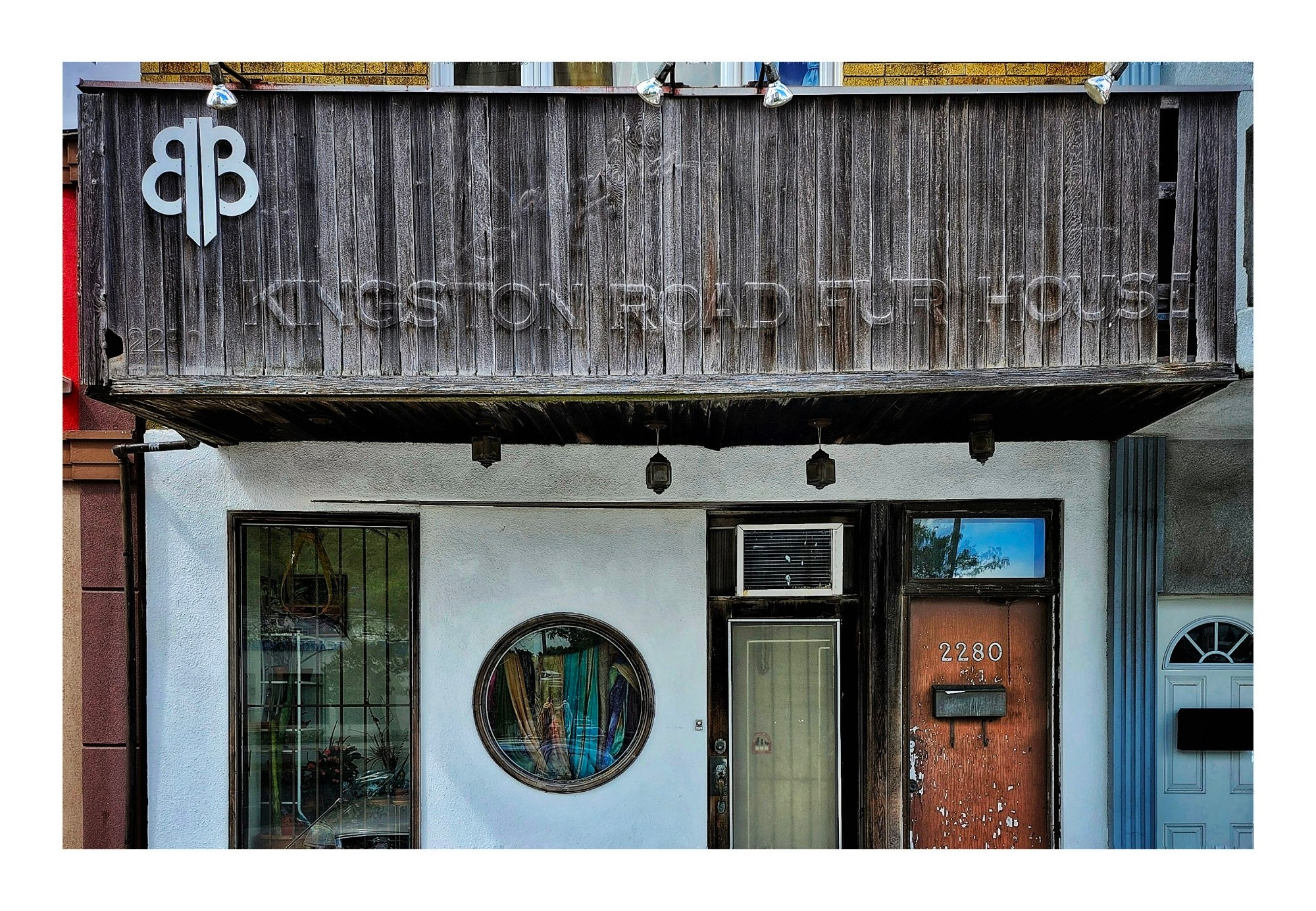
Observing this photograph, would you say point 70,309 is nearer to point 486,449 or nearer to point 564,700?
point 486,449

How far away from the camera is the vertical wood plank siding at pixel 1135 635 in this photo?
4375 mm

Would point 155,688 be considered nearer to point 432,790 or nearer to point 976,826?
point 432,790

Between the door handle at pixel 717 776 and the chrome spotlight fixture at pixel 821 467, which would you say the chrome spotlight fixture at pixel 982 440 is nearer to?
the chrome spotlight fixture at pixel 821 467

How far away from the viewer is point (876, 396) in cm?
356

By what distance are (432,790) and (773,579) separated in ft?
8.54

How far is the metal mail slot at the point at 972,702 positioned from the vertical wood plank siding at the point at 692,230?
7.49 feet

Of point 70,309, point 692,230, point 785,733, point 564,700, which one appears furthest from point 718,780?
point 70,309

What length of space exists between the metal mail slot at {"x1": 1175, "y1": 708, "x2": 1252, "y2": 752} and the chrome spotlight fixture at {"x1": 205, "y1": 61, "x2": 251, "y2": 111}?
6.33m

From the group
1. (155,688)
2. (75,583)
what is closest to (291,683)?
(155,688)

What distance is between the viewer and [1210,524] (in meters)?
4.41

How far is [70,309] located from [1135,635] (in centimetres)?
709

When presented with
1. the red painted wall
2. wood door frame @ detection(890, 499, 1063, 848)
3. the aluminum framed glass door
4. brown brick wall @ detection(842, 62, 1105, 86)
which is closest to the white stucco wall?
wood door frame @ detection(890, 499, 1063, 848)

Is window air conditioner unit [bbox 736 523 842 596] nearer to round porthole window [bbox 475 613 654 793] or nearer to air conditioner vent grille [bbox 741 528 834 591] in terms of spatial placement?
air conditioner vent grille [bbox 741 528 834 591]

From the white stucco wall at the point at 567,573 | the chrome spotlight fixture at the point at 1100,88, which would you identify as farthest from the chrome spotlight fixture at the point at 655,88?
the white stucco wall at the point at 567,573
